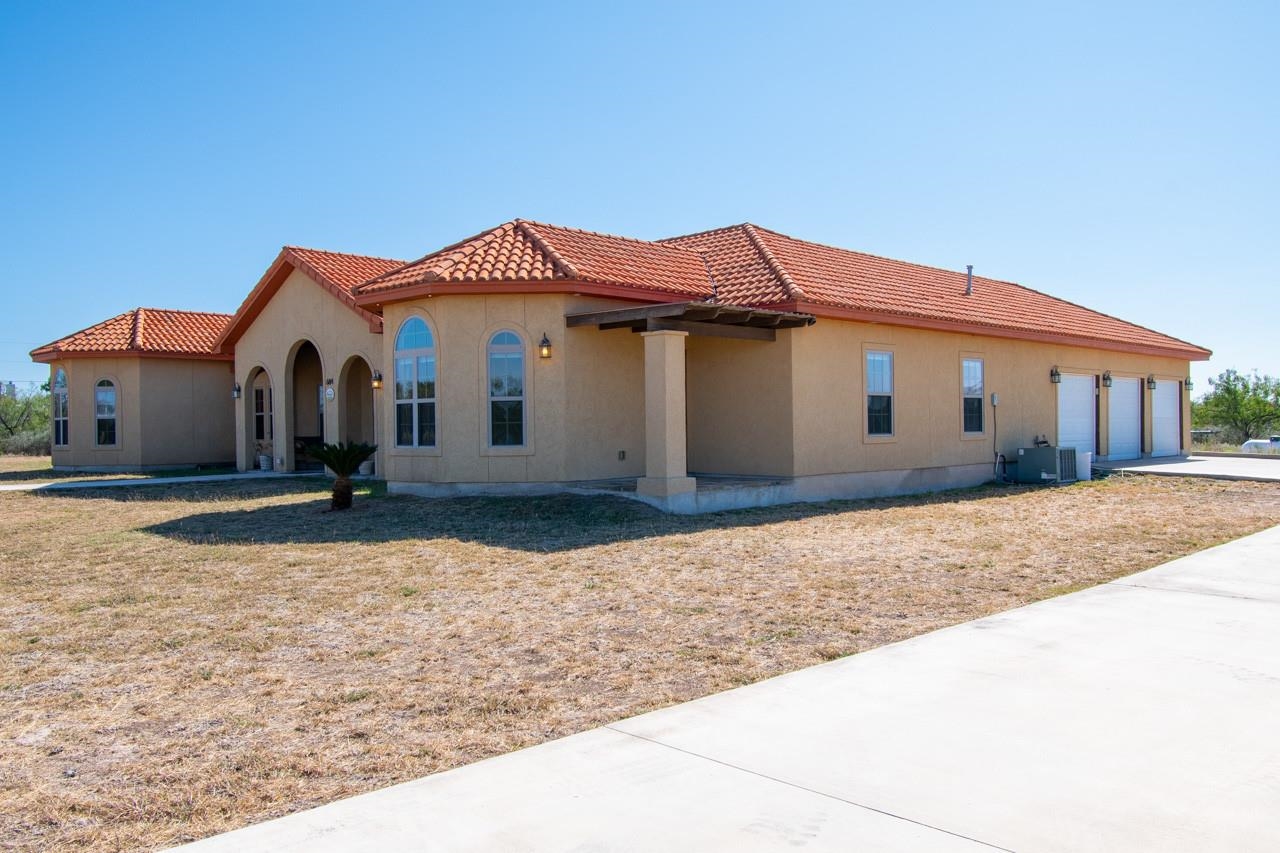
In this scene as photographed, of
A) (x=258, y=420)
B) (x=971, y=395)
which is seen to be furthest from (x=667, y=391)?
(x=258, y=420)

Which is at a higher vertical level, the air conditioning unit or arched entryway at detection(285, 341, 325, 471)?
arched entryway at detection(285, 341, 325, 471)

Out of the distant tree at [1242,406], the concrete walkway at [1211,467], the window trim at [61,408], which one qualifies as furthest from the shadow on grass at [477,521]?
the distant tree at [1242,406]

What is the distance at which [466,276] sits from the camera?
14383mm

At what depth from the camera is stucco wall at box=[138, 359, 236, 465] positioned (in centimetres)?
2495

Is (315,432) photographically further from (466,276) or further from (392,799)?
(392,799)

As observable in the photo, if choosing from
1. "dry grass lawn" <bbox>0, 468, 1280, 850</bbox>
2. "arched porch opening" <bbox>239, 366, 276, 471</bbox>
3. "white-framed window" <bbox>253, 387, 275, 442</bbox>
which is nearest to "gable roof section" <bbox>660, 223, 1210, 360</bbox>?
"dry grass lawn" <bbox>0, 468, 1280, 850</bbox>

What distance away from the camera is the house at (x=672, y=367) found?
14531 millimetres

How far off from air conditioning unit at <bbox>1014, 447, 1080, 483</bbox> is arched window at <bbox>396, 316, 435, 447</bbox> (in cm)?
1168

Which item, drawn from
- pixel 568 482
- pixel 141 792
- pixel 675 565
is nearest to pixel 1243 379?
pixel 568 482

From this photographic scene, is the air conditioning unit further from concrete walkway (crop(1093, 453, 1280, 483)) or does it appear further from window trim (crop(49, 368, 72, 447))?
window trim (crop(49, 368, 72, 447))

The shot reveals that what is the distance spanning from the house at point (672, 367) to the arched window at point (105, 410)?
7636 mm

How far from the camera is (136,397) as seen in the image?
2475 centimetres

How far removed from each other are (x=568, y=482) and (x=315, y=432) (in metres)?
10.8

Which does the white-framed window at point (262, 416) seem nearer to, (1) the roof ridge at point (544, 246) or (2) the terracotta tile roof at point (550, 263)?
(2) the terracotta tile roof at point (550, 263)
